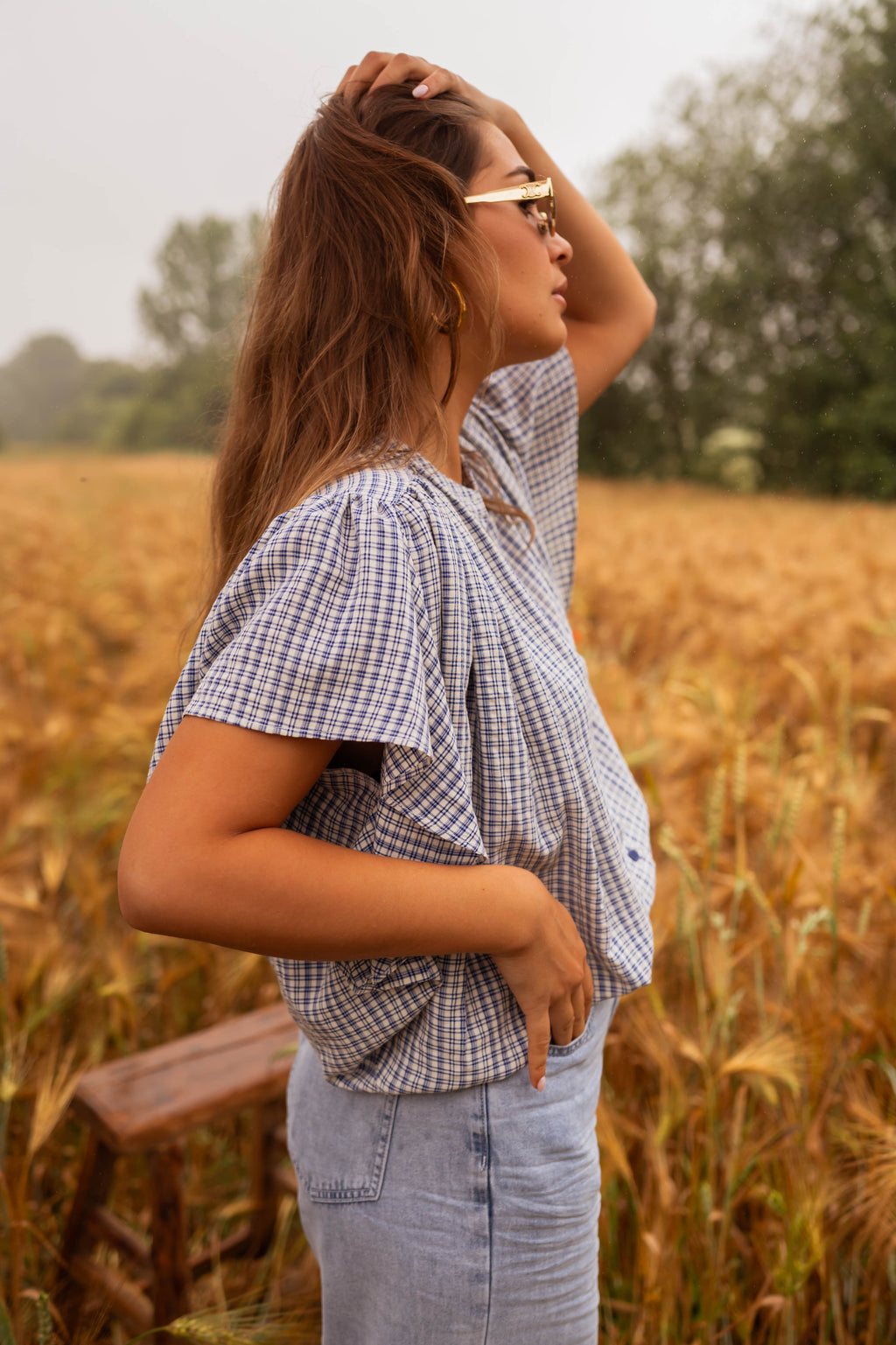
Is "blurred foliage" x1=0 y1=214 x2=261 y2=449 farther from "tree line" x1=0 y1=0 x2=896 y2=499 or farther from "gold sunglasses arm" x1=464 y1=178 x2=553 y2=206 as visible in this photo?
"gold sunglasses arm" x1=464 y1=178 x2=553 y2=206

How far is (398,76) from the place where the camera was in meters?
0.78

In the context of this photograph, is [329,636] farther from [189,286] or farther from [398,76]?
[189,286]

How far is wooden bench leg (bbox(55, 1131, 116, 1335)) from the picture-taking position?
4.42 ft

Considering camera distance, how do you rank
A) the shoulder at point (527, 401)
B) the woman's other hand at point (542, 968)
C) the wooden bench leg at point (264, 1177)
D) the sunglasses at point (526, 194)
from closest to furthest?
the woman's other hand at point (542, 968) < the sunglasses at point (526, 194) < the shoulder at point (527, 401) < the wooden bench leg at point (264, 1177)

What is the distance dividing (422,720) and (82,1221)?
128 cm

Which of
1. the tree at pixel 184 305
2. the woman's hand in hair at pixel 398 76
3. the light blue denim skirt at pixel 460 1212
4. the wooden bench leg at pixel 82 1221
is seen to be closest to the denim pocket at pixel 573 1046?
the light blue denim skirt at pixel 460 1212

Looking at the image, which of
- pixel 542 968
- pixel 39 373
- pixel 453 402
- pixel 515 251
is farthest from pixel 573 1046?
pixel 39 373

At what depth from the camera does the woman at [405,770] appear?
1.90 ft

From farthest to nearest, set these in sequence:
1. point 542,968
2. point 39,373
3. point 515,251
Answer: point 39,373
point 515,251
point 542,968

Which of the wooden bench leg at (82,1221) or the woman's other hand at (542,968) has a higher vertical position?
the woman's other hand at (542,968)

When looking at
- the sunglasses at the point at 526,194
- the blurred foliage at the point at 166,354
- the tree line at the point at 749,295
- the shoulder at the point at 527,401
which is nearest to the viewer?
the sunglasses at the point at 526,194

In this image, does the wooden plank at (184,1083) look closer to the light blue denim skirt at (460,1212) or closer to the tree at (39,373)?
the light blue denim skirt at (460,1212)

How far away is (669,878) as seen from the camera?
1.60 metres

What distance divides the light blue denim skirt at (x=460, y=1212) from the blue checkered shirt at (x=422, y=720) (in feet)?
0.13
